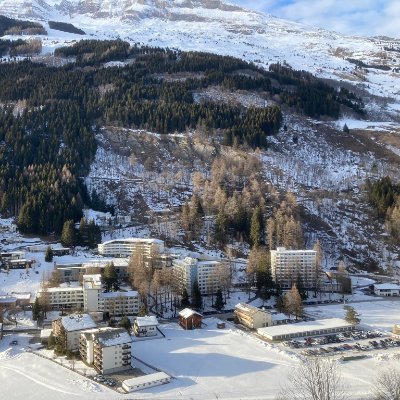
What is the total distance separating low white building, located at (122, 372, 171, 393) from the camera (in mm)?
30016

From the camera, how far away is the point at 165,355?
114ft

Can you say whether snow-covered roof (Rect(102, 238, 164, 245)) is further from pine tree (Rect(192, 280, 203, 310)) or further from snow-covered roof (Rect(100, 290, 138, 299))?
snow-covered roof (Rect(100, 290, 138, 299))

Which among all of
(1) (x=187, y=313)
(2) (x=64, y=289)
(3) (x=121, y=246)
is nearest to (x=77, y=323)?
(2) (x=64, y=289)

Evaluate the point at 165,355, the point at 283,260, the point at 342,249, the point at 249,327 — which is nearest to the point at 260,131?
the point at 342,249

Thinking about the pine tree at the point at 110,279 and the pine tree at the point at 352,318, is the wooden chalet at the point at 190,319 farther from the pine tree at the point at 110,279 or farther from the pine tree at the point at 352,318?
the pine tree at the point at 352,318

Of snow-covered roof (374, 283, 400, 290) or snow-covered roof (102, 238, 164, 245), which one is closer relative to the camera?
snow-covered roof (374, 283, 400, 290)

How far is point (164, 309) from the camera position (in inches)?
1748

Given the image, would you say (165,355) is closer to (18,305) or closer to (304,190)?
(18,305)

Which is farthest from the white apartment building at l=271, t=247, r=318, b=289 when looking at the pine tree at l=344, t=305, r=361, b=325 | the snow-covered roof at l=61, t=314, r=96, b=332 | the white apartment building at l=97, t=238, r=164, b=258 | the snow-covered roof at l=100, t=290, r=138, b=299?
the snow-covered roof at l=61, t=314, r=96, b=332

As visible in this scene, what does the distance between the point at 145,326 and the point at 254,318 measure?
765 centimetres

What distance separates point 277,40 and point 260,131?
392ft

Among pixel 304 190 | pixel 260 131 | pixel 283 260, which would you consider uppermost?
pixel 260 131

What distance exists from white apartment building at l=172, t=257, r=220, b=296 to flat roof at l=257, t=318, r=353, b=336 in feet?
28.7

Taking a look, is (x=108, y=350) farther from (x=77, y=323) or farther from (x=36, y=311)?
(x=36, y=311)
